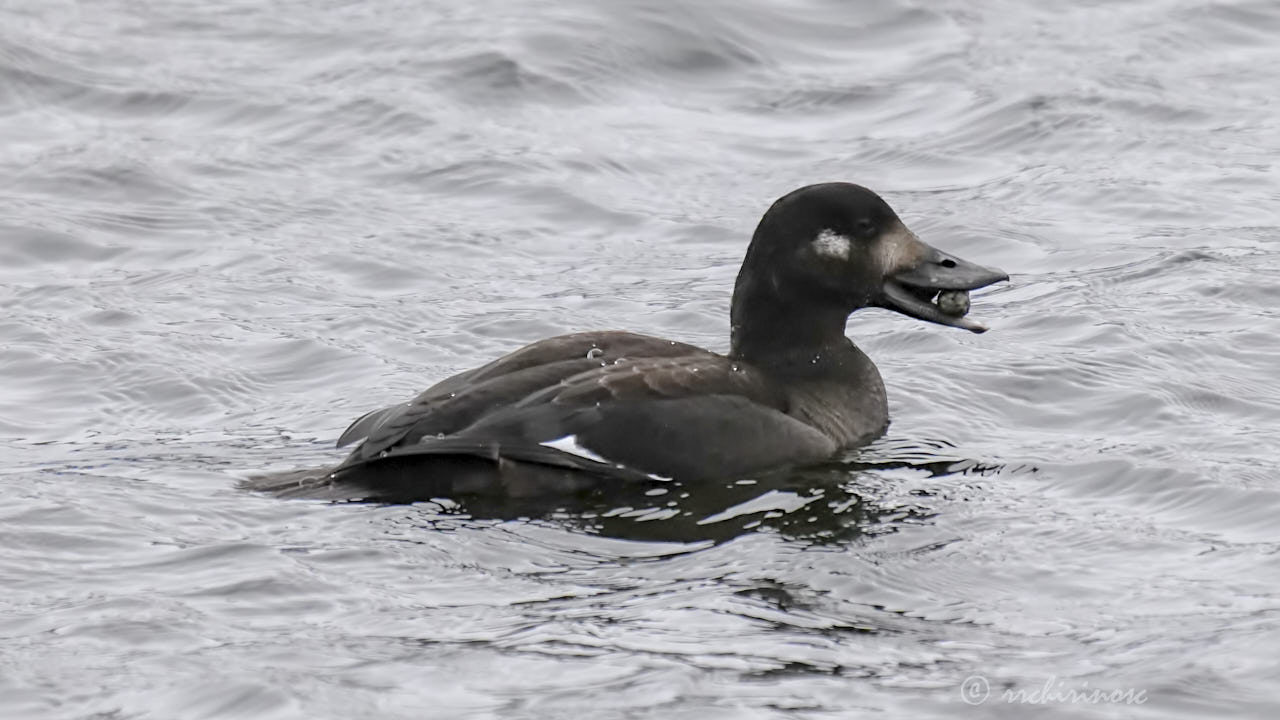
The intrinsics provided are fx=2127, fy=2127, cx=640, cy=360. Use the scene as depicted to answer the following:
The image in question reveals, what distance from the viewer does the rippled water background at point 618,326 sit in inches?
209

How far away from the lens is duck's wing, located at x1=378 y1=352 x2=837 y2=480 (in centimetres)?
648

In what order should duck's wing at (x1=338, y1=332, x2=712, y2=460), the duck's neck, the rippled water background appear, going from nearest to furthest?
the rippled water background < duck's wing at (x1=338, y1=332, x2=712, y2=460) < the duck's neck

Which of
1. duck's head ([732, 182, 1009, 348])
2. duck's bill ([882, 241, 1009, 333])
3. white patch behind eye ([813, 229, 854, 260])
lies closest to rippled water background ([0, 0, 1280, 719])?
duck's bill ([882, 241, 1009, 333])

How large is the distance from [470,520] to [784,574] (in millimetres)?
1003

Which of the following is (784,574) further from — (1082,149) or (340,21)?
(340,21)

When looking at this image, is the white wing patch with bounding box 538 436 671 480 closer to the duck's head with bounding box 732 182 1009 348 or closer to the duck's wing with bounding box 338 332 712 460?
the duck's wing with bounding box 338 332 712 460

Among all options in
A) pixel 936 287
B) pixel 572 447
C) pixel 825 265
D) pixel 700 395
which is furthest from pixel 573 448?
pixel 936 287

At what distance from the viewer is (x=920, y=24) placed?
1351cm

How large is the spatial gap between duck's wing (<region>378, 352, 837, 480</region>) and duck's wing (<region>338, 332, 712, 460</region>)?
41 mm

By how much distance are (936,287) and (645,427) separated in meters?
1.34

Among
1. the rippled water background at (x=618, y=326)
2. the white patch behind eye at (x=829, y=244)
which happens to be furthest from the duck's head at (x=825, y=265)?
the rippled water background at (x=618, y=326)

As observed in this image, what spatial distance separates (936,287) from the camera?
A: 735 centimetres

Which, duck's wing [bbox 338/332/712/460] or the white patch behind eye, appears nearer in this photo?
duck's wing [bbox 338/332/712/460]

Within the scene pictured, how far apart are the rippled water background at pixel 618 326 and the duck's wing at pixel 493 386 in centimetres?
24
